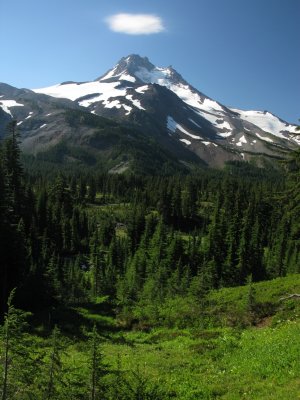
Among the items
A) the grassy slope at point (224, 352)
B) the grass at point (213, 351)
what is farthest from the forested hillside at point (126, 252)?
the grassy slope at point (224, 352)

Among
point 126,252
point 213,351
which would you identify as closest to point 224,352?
point 213,351

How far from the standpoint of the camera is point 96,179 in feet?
632

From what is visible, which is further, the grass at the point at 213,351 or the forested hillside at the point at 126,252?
the forested hillside at the point at 126,252

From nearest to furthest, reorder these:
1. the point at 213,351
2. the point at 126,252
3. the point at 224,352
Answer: the point at 224,352 < the point at 213,351 < the point at 126,252

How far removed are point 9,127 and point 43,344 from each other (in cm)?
4124

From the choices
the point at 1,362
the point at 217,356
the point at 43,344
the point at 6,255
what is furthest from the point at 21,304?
the point at 1,362

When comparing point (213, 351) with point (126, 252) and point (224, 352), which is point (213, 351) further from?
point (126, 252)

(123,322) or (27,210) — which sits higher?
(27,210)

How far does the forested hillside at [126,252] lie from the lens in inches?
1291

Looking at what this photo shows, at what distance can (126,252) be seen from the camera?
98.6 meters

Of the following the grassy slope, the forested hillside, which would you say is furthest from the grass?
the forested hillside

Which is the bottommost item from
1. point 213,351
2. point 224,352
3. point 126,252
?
point 126,252

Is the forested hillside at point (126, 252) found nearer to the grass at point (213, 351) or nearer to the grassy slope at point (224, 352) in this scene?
the grass at point (213, 351)

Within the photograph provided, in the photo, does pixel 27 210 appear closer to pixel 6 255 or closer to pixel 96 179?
pixel 6 255
